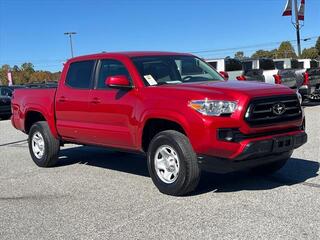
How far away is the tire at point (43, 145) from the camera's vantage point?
8.45 m

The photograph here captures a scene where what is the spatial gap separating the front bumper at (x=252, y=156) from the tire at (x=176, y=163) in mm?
147

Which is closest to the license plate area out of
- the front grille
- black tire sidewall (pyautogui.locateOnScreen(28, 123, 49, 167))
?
the front grille

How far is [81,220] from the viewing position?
17.4ft

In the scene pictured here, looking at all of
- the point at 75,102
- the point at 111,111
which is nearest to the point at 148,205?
the point at 111,111

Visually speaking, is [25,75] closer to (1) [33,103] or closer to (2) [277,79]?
(2) [277,79]

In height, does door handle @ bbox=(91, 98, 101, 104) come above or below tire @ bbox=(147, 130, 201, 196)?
above

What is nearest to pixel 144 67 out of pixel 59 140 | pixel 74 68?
pixel 74 68

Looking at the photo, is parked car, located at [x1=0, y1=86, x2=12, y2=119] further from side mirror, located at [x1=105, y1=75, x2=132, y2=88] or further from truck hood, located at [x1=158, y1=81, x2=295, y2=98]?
truck hood, located at [x1=158, y1=81, x2=295, y2=98]

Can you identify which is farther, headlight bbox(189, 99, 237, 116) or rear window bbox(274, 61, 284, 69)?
rear window bbox(274, 61, 284, 69)

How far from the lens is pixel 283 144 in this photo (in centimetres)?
588

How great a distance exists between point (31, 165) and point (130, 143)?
309 cm

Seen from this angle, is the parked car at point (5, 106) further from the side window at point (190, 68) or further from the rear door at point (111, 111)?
the side window at point (190, 68)

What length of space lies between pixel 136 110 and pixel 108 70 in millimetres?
1126

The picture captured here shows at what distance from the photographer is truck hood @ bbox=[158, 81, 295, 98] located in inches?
224
